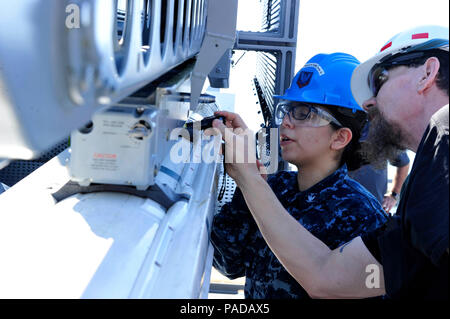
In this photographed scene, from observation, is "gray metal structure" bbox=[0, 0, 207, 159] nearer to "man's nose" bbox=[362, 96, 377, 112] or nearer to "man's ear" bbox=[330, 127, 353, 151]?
"man's nose" bbox=[362, 96, 377, 112]

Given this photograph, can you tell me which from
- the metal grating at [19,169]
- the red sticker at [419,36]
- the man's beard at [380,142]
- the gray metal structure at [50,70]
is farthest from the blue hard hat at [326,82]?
the metal grating at [19,169]

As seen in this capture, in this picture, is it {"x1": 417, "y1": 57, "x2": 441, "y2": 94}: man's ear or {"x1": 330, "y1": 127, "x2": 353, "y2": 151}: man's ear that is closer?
{"x1": 417, "y1": 57, "x2": 441, "y2": 94}: man's ear

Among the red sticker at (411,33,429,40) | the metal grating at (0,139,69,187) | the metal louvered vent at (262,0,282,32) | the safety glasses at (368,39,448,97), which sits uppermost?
the metal louvered vent at (262,0,282,32)

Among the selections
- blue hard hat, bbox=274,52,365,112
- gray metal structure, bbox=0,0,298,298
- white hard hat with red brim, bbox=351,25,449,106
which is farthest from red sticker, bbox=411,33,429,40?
gray metal structure, bbox=0,0,298,298

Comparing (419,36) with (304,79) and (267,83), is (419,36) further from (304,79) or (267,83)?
(267,83)

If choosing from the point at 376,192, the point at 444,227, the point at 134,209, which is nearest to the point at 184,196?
the point at 134,209

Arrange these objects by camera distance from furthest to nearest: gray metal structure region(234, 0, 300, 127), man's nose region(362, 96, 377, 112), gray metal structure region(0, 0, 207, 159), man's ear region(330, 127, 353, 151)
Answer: gray metal structure region(234, 0, 300, 127), man's ear region(330, 127, 353, 151), man's nose region(362, 96, 377, 112), gray metal structure region(0, 0, 207, 159)

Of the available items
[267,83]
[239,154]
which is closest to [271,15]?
[267,83]

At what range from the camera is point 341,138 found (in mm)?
1864

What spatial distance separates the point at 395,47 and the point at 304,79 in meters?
0.49

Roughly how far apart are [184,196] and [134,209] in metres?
0.21

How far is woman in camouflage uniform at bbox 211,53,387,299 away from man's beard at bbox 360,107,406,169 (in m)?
0.10

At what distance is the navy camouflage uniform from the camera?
1.62m

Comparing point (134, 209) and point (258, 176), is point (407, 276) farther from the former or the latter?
point (134, 209)
